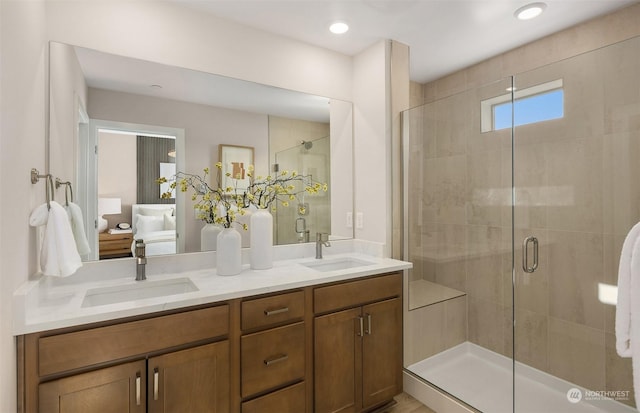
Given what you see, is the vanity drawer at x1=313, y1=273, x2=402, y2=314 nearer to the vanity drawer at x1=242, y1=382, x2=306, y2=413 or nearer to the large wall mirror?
the vanity drawer at x1=242, y1=382, x2=306, y2=413

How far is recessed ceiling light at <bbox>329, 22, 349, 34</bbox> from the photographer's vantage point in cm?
214

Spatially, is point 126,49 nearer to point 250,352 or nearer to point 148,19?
point 148,19

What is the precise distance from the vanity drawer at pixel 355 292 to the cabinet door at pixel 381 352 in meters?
0.06

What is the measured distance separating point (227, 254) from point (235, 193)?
44 cm

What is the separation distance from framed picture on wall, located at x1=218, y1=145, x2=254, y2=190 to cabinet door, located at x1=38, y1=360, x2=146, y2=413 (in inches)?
44.1

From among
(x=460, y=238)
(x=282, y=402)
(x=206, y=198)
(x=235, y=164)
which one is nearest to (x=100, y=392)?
(x=282, y=402)

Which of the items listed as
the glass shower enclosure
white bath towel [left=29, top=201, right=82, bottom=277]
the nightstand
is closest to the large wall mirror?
the nightstand

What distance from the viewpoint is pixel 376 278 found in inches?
79.7

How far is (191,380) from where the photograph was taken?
55.1 inches

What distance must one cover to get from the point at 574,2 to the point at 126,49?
2615 millimetres

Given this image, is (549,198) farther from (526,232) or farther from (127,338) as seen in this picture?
(127,338)

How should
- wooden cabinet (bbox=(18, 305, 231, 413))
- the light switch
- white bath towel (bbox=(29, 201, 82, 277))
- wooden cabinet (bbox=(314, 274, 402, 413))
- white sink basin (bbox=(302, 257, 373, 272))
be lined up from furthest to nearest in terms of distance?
the light switch → white sink basin (bbox=(302, 257, 373, 272)) → wooden cabinet (bbox=(314, 274, 402, 413)) → white bath towel (bbox=(29, 201, 82, 277)) → wooden cabinet (bbox=(18, 305, 231, 413))

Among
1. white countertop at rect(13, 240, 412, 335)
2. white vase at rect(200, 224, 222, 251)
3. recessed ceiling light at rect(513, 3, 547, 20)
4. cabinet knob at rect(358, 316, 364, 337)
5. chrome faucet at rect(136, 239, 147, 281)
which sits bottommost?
cabinet knob at rect(358, 316, 364, 337)

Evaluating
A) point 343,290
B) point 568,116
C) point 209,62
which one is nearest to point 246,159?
point 209,62
